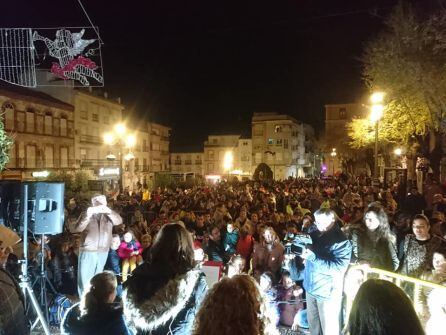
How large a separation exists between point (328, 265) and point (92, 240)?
3698 mm

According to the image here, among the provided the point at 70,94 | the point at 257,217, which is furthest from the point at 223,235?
the point at 70,94

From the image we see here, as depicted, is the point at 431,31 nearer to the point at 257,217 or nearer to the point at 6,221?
the point at 257,217

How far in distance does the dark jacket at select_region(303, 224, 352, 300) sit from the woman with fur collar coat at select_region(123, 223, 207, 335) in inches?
77.7

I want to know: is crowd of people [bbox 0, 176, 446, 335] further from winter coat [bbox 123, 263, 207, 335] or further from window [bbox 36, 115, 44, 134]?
window [bbox 36, 115, 44, 134]

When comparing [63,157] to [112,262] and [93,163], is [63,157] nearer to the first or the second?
[93,163]

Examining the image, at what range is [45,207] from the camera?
5543 millimetres

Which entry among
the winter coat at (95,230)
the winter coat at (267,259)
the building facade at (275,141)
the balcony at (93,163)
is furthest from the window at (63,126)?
the winter coat at (267,259)

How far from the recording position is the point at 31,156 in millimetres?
35250

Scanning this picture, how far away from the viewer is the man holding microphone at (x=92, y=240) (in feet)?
20.1

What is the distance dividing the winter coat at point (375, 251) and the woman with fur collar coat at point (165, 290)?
3.18 metres

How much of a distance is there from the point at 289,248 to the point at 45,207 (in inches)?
137

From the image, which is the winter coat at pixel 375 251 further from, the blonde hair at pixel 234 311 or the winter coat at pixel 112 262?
the winter coat at pixel 112 262

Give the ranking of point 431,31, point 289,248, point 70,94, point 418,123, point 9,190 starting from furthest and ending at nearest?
point 70,94, point 418,123, point 431,31, point 9,190, point 289,248

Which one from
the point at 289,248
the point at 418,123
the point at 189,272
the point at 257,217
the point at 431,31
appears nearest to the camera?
the point at 189,272
